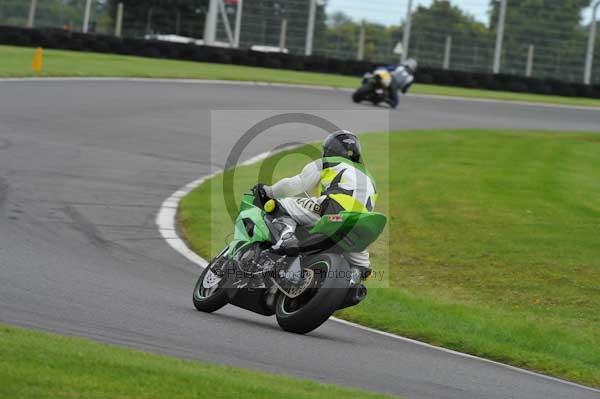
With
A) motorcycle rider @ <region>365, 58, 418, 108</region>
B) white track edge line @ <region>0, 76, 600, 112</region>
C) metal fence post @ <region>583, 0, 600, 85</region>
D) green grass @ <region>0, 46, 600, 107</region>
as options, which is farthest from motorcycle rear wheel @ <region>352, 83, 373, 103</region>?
metal fence post @ <region>583, 0, 600, 85</region>

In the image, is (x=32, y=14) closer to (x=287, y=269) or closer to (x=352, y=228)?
(x=287, y=269)

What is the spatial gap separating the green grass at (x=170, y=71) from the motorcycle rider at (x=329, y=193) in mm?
18329

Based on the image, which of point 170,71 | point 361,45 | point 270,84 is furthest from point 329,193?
point 361,45

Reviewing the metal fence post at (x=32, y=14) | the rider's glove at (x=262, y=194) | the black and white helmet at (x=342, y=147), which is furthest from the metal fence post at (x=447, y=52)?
the black and white helmet at (x=342, y=147)

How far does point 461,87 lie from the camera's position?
121 ft

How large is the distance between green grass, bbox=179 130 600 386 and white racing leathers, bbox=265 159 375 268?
4.52 feet

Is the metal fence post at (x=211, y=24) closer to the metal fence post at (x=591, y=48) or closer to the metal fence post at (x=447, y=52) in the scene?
the metal fence post at (x=447, y=52)

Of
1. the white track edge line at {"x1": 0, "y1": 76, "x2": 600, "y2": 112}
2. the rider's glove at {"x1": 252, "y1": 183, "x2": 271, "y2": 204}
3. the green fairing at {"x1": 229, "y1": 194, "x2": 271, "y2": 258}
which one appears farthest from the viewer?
the white track edge line at {"x1": 0, "y1": 76, "x2": 600, "y2": 112}

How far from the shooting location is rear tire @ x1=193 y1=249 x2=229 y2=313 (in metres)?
8.98

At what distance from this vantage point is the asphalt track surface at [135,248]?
7.48 meters

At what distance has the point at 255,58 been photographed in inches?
1414

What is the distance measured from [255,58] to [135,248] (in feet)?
80.1

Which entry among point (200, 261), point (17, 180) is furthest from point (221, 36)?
point (200, 261)

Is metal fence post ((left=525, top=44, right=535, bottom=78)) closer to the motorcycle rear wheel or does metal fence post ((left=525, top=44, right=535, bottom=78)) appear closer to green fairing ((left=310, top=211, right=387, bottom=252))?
the motorcycle rear wheel
